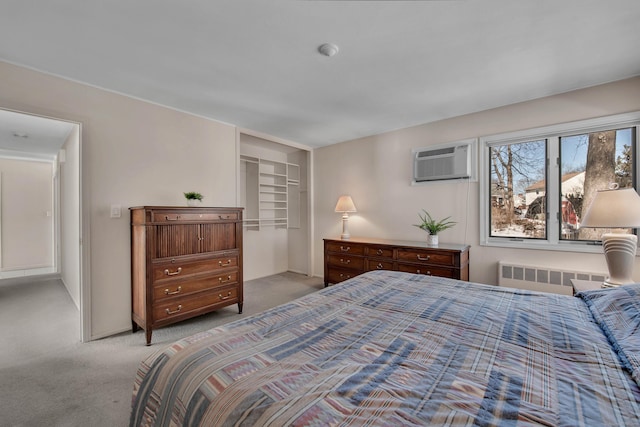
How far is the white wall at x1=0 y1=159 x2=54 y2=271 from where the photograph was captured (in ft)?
16.9

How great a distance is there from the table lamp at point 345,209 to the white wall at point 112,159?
223 centimetres

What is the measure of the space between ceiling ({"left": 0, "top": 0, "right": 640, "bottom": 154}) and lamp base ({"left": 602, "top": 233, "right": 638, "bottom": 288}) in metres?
1.48

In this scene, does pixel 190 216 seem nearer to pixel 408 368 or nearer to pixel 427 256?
pixel 408 368

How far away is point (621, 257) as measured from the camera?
81.2 inches

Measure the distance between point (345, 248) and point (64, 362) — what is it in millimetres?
3135

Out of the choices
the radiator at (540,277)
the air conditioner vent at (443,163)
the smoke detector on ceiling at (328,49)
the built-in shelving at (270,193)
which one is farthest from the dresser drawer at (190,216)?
the radiator at (540,277)

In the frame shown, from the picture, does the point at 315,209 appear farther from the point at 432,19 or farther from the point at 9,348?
the point at 9,348

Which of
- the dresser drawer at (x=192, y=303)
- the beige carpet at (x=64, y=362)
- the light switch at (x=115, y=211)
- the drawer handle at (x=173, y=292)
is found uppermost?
the light switch at (x=115, y=211)

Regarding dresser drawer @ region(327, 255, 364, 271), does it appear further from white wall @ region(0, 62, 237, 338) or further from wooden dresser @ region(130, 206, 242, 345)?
white wall @ region(0, 62, 237, 338)

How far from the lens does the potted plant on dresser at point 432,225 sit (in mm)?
3396

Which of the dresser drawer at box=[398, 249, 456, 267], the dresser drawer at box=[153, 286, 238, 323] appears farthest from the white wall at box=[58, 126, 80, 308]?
the dresser drawer at box=[398, 249, 456, 267]

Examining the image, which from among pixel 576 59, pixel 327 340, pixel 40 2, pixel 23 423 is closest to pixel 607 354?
pixel 327 340

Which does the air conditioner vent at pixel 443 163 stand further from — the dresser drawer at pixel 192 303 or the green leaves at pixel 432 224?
the dresser drawer at pixel 192 303

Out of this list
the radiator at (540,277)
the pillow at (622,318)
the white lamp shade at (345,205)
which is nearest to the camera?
the pillow at (622,318)
